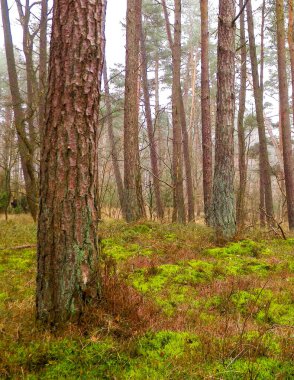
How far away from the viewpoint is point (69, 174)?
3340 mm

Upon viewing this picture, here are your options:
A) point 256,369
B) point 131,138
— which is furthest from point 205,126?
point 256,369

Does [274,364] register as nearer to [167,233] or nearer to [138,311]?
[138,311]

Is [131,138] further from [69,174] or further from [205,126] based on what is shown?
[69,174]

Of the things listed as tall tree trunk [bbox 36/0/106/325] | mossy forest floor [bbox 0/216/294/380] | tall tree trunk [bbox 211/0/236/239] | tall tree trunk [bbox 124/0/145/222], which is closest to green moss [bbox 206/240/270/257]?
tall tree trunk [bbox 211/0/236/239]

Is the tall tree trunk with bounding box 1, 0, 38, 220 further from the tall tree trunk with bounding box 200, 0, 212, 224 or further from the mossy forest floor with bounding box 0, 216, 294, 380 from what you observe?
the mossy forest floor with bounding box 0, 216, 294, 380

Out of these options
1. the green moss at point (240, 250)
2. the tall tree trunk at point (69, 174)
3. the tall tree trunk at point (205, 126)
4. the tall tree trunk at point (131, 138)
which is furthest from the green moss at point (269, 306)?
the tall tree trunk at point (205, 126)

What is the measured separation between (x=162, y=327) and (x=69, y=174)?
1643 mm

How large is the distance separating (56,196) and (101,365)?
4.64 ft

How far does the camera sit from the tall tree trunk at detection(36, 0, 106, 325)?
131 inches

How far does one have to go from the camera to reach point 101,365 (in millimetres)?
2846

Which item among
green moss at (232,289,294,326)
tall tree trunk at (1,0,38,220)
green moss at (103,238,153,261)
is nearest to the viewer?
green moss at (232,289,294,326)

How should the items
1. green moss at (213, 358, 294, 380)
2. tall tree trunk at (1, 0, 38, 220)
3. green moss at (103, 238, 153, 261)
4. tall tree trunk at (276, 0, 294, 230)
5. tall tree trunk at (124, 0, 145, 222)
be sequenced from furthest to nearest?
tall tree trunk at (276, 0, 294, 230) < tall tree trunk at (1, 0, 38, 220) < tall tree trunk at (124, 0, 145, 222) < green moss at (103, 238, 153, 261) < green moss at (213, 358, 294, 380)

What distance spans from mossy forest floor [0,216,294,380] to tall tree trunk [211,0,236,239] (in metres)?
2.43

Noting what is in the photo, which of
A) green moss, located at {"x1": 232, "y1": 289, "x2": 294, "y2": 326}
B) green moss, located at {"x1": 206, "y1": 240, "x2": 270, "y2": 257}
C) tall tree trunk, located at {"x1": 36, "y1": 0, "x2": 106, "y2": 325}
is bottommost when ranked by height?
green moss, located at {"x1": 232, "y1": 289, "x2": 294, "y2": 326}
